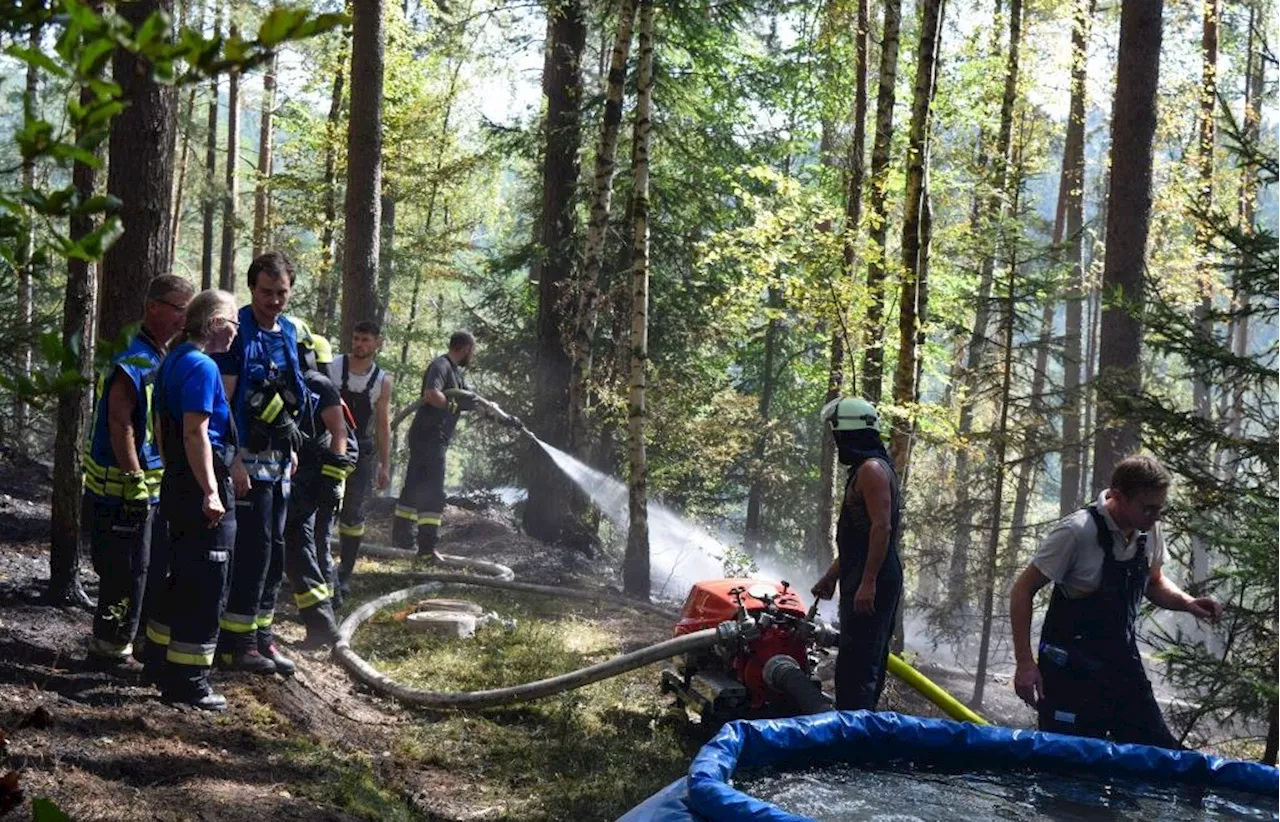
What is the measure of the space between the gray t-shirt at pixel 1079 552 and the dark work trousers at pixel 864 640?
111cm

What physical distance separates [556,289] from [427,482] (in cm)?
500

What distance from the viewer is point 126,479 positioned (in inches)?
255

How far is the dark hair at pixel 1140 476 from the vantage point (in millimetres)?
5812

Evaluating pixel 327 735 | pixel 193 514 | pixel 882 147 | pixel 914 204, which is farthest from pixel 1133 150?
pixel 193 514

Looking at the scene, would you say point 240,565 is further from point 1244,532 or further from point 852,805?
point 1244,532

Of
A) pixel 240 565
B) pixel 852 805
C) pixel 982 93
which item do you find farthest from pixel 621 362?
pixel 852 805

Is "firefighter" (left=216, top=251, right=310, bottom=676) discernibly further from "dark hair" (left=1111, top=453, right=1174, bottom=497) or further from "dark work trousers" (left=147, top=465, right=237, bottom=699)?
"dark hair" (left=1111, top=453, right=1174, bottom=497)

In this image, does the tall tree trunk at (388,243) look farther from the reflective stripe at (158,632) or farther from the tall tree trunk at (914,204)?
the reflective stripe at (158,632)

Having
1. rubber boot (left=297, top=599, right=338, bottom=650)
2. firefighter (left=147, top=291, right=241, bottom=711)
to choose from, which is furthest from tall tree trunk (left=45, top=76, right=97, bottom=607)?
rubber boot (left=297, top=599, right=338, bottom=650)

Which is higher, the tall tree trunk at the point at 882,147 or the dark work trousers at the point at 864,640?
the tall tree trunk at the point at 882,147

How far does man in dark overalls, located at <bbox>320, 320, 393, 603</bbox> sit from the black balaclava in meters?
4.50

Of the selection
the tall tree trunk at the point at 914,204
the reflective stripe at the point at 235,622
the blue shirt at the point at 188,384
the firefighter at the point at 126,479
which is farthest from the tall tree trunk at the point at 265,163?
the blue shirt at the point at 188,384

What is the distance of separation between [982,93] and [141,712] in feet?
52.9

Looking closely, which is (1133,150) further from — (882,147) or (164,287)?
(164,287)
